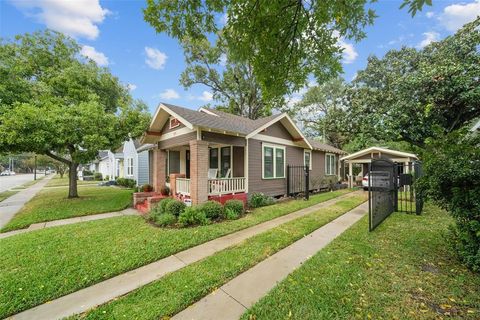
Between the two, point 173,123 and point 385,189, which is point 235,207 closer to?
point 173,123

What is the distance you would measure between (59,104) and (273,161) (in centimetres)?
1165

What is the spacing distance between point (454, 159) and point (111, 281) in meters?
6.27

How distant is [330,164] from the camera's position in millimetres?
17734

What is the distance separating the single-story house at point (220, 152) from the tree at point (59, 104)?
85.1 inches

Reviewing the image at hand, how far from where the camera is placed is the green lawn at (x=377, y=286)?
2.75m

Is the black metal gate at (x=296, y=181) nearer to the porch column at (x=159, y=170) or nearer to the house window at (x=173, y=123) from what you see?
A: the house window at (x=173, y=123)

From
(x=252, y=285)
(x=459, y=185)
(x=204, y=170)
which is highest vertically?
(x=204, y=170)

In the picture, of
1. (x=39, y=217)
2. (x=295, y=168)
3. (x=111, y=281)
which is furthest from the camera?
(x=295, y=168)

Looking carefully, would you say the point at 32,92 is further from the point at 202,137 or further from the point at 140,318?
the point at 140,318

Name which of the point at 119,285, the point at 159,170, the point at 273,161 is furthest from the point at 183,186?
the point at 119,285

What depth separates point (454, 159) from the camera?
3.72 meters

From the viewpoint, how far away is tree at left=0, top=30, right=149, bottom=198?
892 cm

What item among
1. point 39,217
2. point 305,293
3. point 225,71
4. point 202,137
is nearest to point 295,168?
point 202,137

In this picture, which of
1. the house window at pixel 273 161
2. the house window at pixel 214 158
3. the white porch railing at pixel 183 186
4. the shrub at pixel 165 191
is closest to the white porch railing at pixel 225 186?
the white porch railing at pixel 183 186
